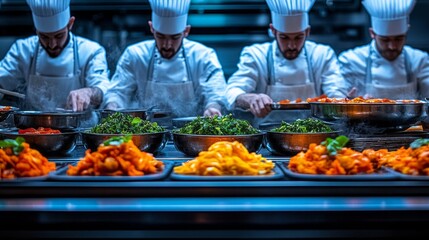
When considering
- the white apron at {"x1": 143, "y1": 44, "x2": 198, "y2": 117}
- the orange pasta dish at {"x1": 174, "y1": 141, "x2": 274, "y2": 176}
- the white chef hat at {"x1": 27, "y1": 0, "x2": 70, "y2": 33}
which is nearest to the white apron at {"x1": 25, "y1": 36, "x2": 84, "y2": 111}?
the white chef hat at {"x1": 27, "y1": 0, "x2": 70, "y2": 33}

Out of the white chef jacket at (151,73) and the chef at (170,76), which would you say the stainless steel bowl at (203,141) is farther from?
the white chef jacket at (151,73)

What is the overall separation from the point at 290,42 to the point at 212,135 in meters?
2.68

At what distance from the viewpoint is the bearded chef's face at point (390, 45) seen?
16.4 ft

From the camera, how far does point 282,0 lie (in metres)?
4.55

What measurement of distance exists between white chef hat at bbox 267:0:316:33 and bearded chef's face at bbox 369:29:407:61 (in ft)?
2.93

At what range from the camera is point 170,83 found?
4.90m

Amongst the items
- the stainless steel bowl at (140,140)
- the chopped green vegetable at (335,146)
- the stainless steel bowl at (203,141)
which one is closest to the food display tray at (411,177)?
the chopped green vegetable at (335,146)

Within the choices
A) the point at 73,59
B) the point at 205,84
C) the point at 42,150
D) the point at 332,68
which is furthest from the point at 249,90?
the point at 42,150

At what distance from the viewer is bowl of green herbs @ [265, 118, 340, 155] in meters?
2.41

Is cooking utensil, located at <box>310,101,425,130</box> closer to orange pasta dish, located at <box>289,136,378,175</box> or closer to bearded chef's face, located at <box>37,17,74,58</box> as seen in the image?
orange pasta dish, located at <box>289,136,378,175</box>

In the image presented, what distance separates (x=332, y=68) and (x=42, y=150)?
10.8 ft

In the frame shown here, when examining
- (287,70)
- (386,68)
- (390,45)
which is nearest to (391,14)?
(390,45)

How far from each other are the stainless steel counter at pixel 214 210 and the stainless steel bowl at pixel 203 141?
0.59 m
